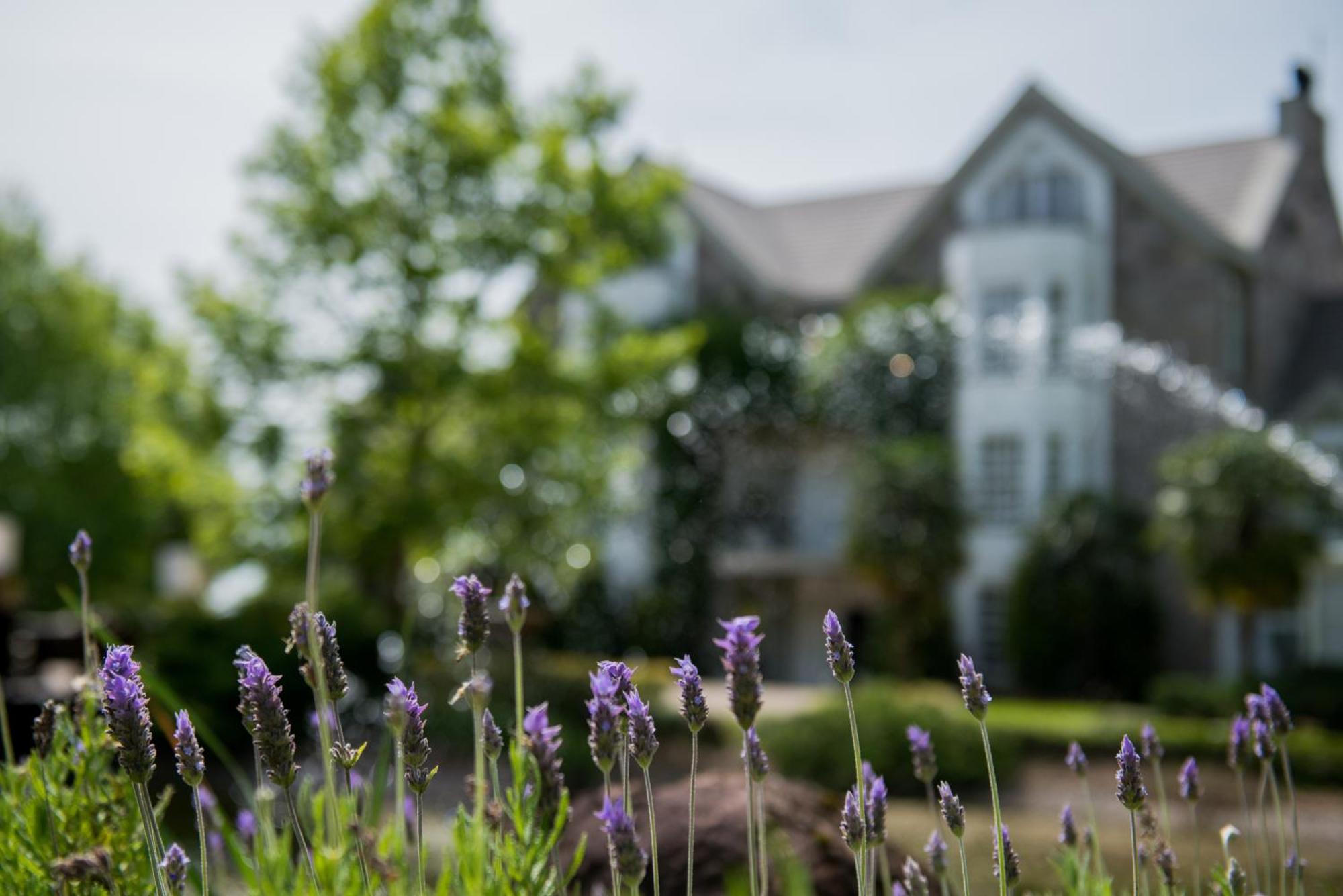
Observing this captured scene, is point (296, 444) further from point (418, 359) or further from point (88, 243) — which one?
point (88, 243)

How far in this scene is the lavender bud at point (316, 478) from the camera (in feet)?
6.29

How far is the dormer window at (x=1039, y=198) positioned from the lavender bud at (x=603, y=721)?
2216cm

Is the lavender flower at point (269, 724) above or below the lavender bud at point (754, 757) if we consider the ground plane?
above

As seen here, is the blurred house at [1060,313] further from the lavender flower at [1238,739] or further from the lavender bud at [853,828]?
the lavender bud at [853,828]

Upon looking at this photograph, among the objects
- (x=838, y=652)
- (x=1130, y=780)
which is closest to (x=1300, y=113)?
(x=1130, y=780)

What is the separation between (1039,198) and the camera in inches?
907

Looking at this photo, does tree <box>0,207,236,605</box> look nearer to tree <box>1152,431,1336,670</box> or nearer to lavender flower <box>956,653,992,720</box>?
tree <box>1152,431,1336,670</box>

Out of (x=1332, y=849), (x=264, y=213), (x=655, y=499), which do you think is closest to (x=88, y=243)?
(x=655, y=499)

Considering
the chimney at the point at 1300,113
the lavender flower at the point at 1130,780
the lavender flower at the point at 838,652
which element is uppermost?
the chimney at the point at 1300,113

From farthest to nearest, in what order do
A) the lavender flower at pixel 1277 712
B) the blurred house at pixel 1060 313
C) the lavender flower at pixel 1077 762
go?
the blurred house at pixel 1060 313
the lavender flower at pixel 1077 762
the lavender flower at pixel 1277 712

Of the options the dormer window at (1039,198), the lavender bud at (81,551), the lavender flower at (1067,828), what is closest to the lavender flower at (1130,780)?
the lavender flower at (1067,828)

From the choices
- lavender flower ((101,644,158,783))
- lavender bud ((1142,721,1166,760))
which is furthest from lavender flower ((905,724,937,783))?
lavender flower ((101,644,158,783))

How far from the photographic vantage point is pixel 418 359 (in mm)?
15125

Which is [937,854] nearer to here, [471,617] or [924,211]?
[471,617]
